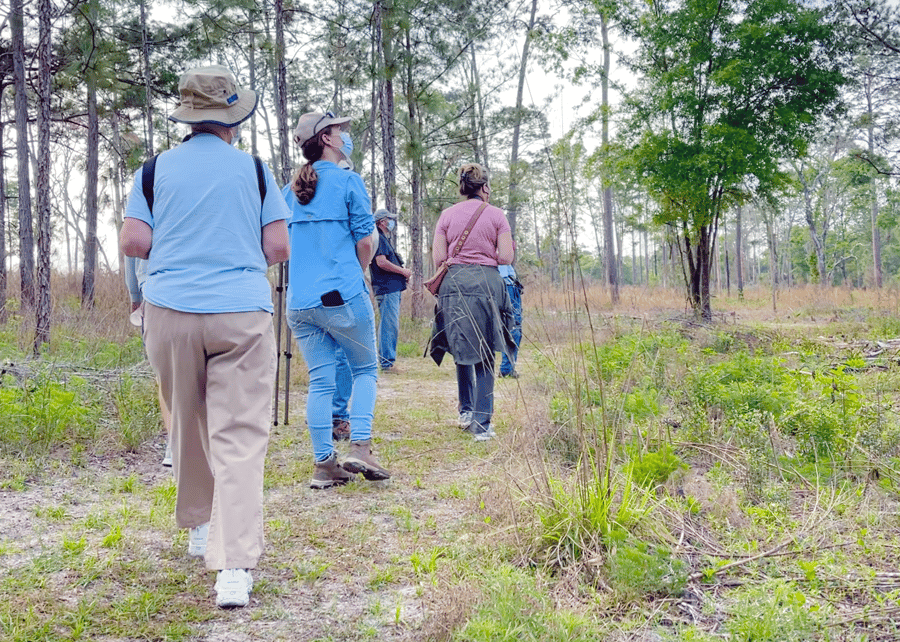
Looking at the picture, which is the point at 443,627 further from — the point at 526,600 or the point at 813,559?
the point at 813,559

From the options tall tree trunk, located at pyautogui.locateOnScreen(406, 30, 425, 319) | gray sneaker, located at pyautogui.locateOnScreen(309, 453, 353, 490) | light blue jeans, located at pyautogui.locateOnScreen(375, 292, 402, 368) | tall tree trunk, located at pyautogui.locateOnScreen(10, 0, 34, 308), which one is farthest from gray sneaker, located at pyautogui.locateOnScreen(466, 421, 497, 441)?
tall tree trunk, located at pyautogui.locateOnScreen(10, 0, 34, 308)

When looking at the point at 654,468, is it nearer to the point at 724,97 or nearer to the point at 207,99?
the point at 207,99

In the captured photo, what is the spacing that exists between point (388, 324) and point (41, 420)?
4575mm

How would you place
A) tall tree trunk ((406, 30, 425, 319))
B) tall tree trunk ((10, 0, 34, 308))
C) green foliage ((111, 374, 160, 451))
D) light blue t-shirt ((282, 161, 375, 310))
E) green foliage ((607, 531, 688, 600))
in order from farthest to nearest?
tall tree trunk ((406, 30, 425, 319)) → tall tree trunk ((10, 0, 34, 308)) → green foliage ((111, 374, 160, 451)) → light blue t-shirt ((282, 161, 375, 310)) → green foliage ((607, 531, 688, 600))

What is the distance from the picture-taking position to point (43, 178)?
295 inches

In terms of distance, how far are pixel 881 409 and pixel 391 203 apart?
31.6 feet

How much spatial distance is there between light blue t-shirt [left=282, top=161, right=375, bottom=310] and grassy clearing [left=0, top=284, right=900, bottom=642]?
0.99 m

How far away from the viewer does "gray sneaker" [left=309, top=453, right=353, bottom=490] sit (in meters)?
3.86

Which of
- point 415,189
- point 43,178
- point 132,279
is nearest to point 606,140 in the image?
point 415,189

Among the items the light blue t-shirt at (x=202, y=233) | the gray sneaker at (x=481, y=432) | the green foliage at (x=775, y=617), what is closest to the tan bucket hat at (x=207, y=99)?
the light blue t-shirt at (x=202, y=233)

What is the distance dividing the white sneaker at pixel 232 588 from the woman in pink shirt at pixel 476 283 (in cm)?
269

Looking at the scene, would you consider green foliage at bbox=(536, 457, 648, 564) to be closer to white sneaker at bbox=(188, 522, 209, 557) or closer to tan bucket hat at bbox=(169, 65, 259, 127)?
white sneaker at bbox=(188, 522, 209, 557)

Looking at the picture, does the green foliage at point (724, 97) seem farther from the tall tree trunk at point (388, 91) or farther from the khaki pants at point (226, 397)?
the khaki pants at point (226, 397)

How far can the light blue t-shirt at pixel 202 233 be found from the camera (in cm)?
237
